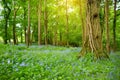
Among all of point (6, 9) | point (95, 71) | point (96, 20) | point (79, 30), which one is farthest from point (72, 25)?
point (95, 71)

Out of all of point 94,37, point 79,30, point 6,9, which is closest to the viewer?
point 94,37

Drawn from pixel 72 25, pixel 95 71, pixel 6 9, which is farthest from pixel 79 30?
pixel 95 71

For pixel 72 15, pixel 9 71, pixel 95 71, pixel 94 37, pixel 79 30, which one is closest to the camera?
pixel 9 71

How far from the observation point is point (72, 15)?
4288 centimetres

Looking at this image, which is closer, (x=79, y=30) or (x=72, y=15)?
(x=72, y=15)

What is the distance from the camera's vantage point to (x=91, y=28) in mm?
10570

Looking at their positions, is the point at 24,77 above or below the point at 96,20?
below

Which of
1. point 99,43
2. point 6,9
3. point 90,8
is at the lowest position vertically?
point 99,43

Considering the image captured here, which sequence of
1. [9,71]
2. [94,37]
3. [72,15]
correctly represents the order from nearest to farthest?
[9,71] < [94,37] < [72,15]

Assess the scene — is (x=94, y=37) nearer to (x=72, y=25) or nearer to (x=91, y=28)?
(x=91, y=28)

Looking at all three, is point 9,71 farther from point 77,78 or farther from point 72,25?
point 72,25

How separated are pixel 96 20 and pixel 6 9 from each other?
2096 centimetres

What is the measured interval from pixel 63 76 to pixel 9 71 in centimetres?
157

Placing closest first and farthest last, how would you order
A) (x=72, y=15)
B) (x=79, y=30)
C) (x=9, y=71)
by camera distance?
(x=9, y=71), (x=72, y=15), (x=79, y=30)
